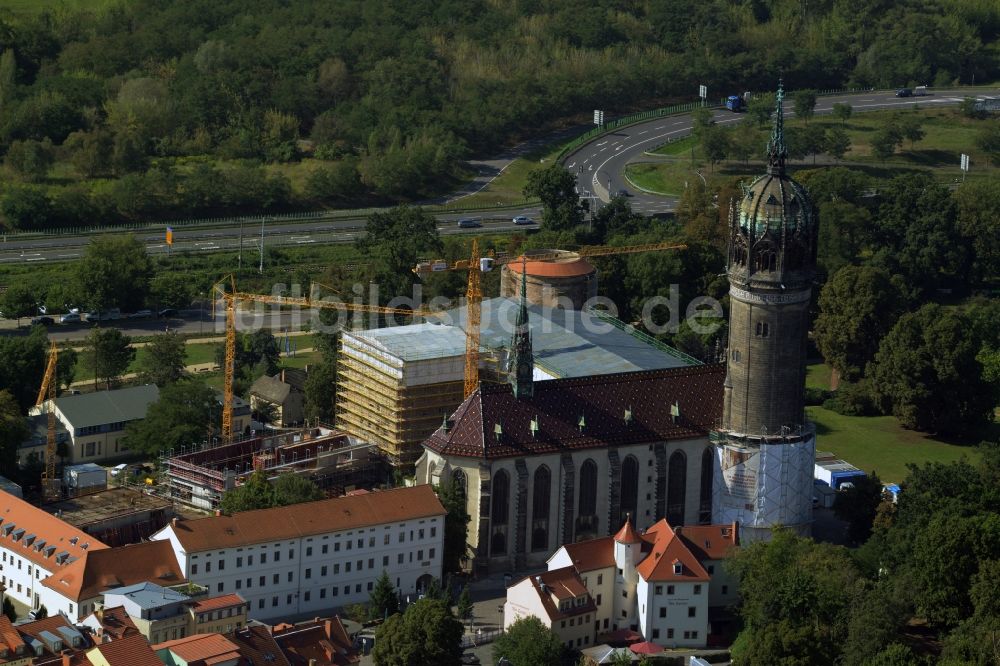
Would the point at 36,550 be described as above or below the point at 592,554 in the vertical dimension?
below

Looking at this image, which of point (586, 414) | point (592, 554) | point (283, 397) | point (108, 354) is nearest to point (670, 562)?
point (592, 554)

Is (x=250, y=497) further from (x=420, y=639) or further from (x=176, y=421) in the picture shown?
(x=420, y=639)

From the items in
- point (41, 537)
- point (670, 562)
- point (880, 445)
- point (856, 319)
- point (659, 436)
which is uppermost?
point (659, 436)

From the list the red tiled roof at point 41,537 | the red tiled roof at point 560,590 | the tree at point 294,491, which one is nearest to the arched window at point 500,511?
the red tiled roof at point 560,590

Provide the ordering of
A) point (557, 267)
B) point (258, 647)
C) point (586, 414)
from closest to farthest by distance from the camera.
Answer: point (258, 647), point (586, 414), point (557, 267)

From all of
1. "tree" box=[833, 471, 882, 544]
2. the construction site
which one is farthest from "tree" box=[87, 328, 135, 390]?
"tree" box=[833, 471, 882, 544]

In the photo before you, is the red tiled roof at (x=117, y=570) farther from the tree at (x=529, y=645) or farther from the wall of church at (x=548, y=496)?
the tree at (x=529, y=645)

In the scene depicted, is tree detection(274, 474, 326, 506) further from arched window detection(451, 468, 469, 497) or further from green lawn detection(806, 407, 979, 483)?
green lawn detection(806, 407, 979, 483)
